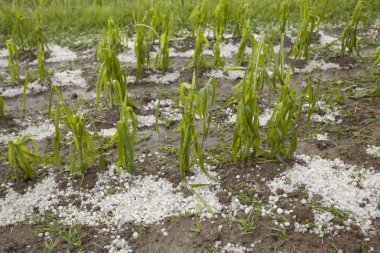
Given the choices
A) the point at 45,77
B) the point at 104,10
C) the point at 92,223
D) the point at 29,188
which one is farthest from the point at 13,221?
the point at 104,10

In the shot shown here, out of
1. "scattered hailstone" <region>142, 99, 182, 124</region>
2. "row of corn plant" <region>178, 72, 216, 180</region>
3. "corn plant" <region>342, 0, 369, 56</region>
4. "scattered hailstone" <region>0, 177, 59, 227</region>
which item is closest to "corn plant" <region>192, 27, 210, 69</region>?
"scattered hailstone" <region>142, 99, 182, 124</region>

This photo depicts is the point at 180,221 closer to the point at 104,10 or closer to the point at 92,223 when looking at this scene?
the point at 92,223

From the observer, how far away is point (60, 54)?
4.18 meters

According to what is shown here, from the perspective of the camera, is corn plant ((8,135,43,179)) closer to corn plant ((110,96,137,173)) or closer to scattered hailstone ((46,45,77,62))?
corn plant ((110,96,137,173))

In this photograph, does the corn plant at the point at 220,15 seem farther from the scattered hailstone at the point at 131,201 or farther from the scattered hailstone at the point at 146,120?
the scattered hailstone at the point at 131,201

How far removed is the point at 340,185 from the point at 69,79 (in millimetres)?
2459

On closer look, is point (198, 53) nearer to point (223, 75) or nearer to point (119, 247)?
point (223, 75)

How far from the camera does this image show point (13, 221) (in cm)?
213

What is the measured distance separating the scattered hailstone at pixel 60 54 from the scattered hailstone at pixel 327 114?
2418mm

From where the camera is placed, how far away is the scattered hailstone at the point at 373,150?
2520 mm

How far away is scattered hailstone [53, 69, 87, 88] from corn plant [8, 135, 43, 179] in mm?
1201

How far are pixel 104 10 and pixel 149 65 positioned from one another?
167cm

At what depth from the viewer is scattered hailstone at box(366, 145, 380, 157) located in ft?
8.27

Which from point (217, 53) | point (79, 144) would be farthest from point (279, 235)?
point (217, 53)
